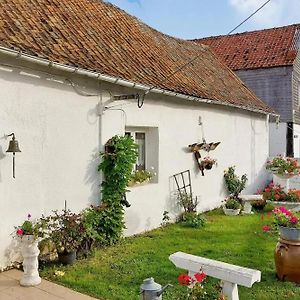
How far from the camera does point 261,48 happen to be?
20.4 meters

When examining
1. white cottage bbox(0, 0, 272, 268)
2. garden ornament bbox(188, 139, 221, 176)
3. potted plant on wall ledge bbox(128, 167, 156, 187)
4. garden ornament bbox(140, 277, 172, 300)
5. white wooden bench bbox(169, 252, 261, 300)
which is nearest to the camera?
garden ornament bbox(140, 277, 172, 300)

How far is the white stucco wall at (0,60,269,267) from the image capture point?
5863 mm

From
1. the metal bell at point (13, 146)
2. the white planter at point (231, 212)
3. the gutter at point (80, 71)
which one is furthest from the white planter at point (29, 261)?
the white planter at point (231, 212)

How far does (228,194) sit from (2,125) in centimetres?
883

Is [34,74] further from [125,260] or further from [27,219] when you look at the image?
[125,260]

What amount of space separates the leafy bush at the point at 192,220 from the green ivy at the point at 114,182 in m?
2.47

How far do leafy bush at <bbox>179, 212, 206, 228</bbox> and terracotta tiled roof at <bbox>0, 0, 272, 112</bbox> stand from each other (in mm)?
3160

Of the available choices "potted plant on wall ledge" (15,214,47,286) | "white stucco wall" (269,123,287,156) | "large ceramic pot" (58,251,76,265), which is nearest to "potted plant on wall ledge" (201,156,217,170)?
"large ceramic pot" (58,251,76,265)

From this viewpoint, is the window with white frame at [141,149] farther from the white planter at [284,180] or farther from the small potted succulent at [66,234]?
the white planter at [284,180]

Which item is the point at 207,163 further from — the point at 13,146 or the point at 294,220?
the point at 13,146

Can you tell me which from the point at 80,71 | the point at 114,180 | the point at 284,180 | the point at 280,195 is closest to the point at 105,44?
the point at 80,71

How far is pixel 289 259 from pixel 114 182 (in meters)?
3.44

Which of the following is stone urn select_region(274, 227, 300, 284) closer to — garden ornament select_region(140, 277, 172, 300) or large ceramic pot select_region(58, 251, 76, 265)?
garden ornament select_region(140, 277, 172, 300)

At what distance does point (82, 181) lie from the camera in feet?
23.2
